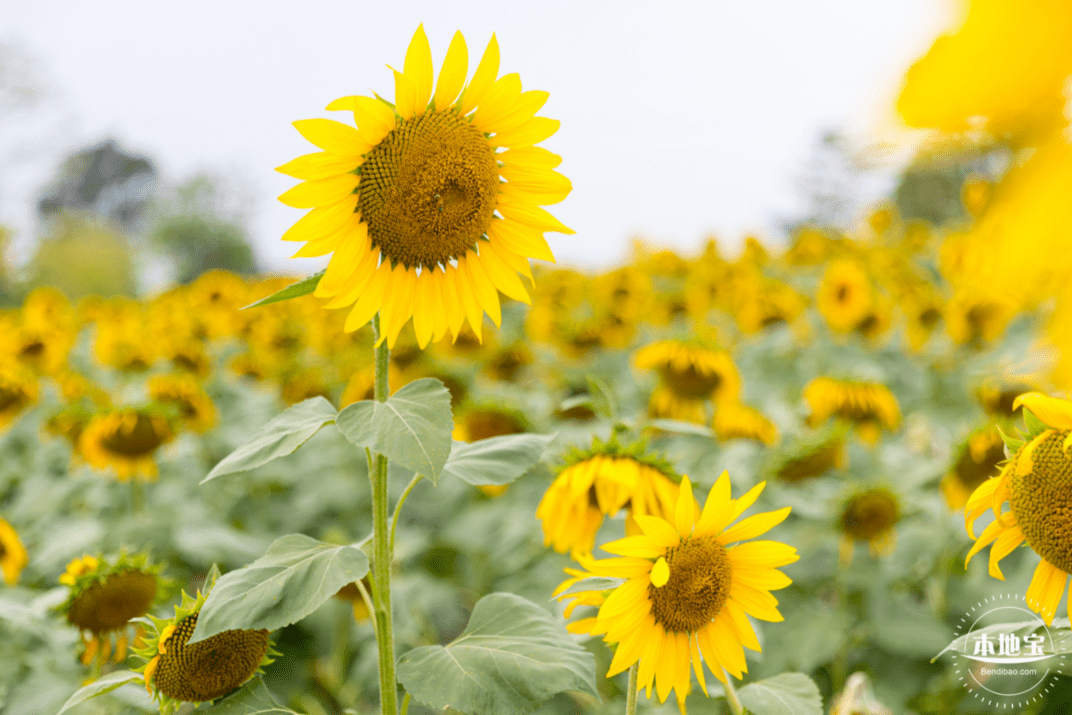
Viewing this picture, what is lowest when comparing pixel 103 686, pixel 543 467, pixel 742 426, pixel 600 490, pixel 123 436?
pixel 103 686

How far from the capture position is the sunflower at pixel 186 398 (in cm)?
282

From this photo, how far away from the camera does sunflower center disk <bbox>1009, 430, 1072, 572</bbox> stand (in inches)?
31.9

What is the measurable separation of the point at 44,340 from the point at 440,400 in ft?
12.4

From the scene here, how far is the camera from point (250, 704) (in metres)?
0.92

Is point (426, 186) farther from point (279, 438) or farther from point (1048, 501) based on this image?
point (1048, 501)

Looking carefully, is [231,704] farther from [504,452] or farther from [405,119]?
[405,119]

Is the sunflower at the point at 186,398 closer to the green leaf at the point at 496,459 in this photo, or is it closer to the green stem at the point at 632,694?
the green leaf at the point at 496,459

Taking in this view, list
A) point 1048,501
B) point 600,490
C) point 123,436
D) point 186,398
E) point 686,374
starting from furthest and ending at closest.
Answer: point 186,398, point 686,374, point 123,436, point 600,490, point 1048,501

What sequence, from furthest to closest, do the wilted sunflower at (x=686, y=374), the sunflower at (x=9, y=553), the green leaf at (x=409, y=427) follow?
the wilted sunflower at (x=686, y=374) → the sunflower at (x=9, y=553) → the green leaf at (x=409, y=427)

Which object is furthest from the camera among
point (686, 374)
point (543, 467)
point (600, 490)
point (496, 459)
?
point (543, 467)

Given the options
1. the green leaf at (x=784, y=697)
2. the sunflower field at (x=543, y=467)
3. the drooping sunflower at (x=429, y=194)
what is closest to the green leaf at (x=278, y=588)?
the sunflower field at (x=543, y=467)

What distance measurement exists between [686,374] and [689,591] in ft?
5.12

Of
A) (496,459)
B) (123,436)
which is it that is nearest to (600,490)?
(496,459)

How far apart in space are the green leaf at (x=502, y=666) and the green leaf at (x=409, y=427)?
0.26 meters
